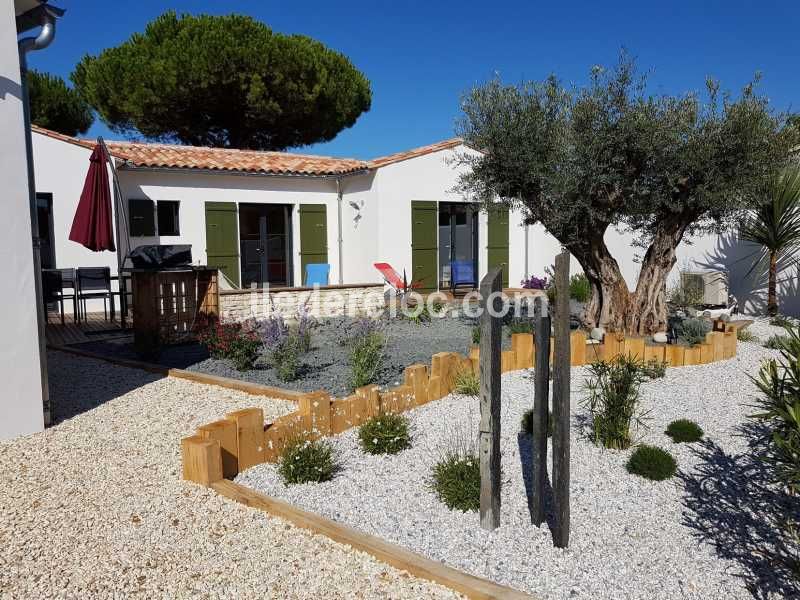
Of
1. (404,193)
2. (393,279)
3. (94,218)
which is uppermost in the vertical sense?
(404,193)

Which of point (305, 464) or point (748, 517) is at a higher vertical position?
point (305, 464)

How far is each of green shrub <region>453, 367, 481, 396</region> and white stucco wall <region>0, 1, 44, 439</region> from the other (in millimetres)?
3177

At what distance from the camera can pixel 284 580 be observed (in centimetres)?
258

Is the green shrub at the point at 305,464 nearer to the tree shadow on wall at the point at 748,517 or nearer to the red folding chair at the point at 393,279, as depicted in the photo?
the tree shadow on wall at the point at 748,517

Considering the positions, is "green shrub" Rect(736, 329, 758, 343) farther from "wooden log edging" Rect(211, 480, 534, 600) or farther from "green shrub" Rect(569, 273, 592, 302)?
"wooden log edging" Rect(211, 480, 534, 600)

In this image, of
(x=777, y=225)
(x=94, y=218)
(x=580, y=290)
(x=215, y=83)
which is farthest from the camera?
(x=215, y=83)

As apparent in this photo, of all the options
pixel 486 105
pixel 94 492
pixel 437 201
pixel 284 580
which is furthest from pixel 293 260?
pixel 284 580

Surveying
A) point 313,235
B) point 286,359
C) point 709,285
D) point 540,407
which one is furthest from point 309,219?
point 540,407

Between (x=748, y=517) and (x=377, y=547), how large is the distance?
183 cm

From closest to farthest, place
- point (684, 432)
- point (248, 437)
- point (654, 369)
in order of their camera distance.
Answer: point (248, 437) < point (684, 432) < point (654, 369)

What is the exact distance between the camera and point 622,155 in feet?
20.0

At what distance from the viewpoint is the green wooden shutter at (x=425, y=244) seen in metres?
12.7

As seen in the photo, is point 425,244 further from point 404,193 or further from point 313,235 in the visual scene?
point 313,235

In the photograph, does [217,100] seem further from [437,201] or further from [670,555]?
[670,555]
